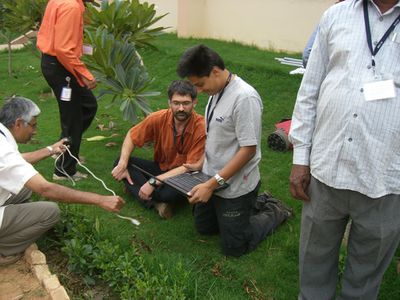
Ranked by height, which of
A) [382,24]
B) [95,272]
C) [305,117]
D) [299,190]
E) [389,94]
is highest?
[382,24]

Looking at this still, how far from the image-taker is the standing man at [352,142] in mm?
1919

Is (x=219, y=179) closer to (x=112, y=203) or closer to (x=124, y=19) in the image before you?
(x=112, y=203)

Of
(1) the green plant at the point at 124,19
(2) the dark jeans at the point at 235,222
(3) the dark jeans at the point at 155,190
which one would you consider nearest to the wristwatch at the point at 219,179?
(2) the dark jeans at the point at 235,222

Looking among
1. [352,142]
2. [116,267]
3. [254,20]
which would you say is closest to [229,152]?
[116,267]

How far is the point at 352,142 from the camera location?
1.99m

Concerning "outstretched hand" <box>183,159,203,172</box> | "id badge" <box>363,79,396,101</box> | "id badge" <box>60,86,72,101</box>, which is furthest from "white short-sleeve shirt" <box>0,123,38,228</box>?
"id badge" <box>363,79,396,101</box>

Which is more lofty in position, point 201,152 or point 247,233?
point 201,152

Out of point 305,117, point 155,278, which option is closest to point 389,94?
point 305,117

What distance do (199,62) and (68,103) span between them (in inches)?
77.7

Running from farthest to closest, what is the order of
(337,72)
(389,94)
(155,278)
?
1. (155,278)
2. (337,72)
3. (389,94)

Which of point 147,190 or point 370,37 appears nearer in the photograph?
point 370,37

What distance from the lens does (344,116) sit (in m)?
1.99

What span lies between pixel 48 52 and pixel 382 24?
10.6 feet

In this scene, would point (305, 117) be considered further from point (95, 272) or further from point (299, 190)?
point (95, 272)
